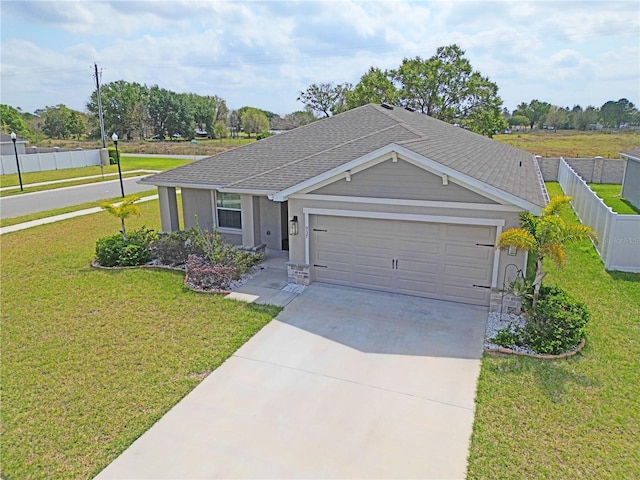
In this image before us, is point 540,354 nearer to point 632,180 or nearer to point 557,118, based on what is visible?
point 632,180

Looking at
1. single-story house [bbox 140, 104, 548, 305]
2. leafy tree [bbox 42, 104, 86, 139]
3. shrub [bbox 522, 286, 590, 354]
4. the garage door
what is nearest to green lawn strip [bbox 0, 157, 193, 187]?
single-story house [bbox 140, 104, 548, 305]

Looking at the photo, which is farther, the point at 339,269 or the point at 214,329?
the point at 339,269

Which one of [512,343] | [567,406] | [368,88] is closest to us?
[567,406]

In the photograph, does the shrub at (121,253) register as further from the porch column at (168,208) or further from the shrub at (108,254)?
the porch column at (168,208)

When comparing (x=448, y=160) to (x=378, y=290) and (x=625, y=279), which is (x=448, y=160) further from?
(x=625, y=279)

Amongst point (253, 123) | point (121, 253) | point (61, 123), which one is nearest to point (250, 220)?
point (121, 253)

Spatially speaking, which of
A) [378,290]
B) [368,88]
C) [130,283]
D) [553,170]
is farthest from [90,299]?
[368,88]
